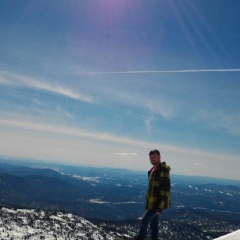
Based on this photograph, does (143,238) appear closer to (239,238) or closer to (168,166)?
(168,166)

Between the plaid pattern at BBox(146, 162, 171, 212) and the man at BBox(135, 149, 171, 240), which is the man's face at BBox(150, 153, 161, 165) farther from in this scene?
the plaid pattern at BBox(146, 162, 171, 212)

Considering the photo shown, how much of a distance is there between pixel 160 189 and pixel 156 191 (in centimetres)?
33

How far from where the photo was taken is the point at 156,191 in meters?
11.5

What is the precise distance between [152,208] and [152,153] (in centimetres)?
211

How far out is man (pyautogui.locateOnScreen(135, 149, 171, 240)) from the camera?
1120 centimetres

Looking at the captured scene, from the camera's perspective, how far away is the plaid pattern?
441 inches

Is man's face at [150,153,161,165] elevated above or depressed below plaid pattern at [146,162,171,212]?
above

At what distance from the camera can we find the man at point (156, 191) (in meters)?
11.2

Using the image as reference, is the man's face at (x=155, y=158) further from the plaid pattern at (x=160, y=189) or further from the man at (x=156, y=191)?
the plaid pattern at (x=160, y=189)

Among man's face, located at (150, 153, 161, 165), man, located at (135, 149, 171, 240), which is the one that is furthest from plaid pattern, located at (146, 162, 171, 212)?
man's face, located at (150, 153, 161, 165)

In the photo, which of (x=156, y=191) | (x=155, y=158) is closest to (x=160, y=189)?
(x=156, y=191)

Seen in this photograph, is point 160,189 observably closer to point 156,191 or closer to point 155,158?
point 156,191

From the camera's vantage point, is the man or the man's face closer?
the man

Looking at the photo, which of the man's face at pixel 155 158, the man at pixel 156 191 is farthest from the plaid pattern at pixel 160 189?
the man's face at pixel 155 158
